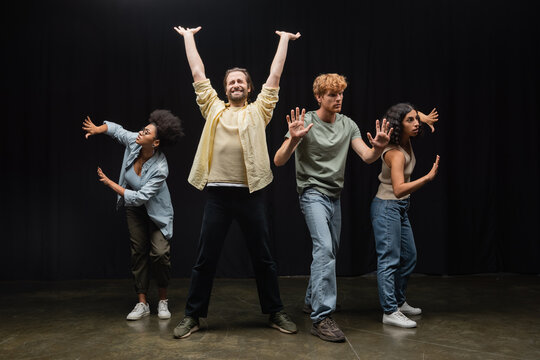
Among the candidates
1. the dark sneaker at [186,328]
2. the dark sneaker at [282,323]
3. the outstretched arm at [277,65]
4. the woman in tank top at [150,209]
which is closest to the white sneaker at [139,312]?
the woman in tank top at [150,209]

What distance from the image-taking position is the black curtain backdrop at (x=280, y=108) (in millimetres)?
4801

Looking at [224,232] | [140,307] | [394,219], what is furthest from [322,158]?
[140,307]

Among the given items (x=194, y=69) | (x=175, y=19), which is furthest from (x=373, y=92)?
(x=194, y=69)

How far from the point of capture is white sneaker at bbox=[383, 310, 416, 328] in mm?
3096

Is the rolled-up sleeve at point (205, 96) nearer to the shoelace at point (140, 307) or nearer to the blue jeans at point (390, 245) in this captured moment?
the blue jeans at point (390, 245)

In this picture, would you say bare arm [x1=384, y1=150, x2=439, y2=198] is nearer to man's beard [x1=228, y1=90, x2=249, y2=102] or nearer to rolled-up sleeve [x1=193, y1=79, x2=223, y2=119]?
man's beard [x1=228, y1=90, x2=249, y2=102]

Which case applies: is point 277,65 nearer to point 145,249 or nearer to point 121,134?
point 121,134

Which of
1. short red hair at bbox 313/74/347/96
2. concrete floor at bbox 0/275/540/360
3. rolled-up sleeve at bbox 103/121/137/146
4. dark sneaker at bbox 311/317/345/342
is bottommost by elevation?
concrete floor at bbox 0/275/540/360

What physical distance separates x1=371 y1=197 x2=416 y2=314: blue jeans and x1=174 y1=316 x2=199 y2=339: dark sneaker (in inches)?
45.5

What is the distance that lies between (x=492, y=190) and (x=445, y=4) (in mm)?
1904

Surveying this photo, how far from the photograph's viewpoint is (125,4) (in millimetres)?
4848

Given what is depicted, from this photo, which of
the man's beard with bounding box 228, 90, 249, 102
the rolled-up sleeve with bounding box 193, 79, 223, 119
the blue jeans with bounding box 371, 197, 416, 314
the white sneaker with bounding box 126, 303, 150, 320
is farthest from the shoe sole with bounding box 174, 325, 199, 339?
the man's beard with bounding box 228, 90, 249, 102

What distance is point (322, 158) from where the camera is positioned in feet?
10.0

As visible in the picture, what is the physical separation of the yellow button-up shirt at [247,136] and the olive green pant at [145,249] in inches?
26.4
